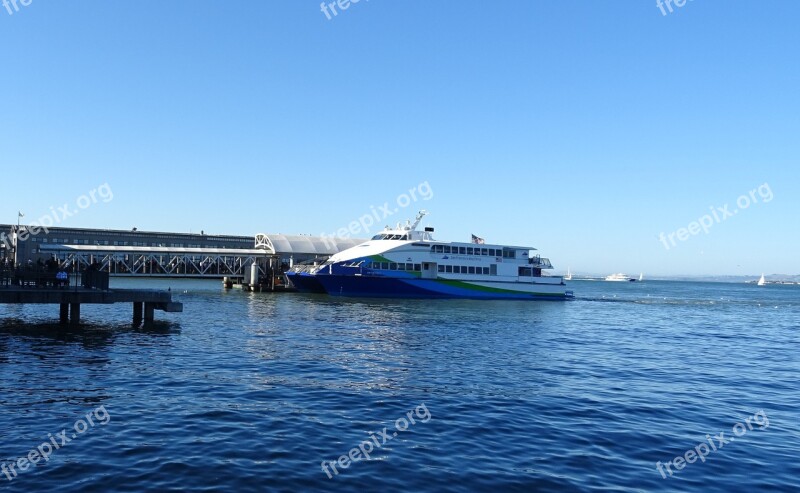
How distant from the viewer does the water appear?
36.9ft

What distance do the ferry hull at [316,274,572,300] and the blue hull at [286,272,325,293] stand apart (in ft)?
3.31

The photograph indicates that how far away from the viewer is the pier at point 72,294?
29938 mm

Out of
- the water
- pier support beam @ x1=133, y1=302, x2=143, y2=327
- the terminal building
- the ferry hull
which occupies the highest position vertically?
the terminal building

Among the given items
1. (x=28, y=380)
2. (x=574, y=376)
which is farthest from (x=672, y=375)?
(x=28, y=380)

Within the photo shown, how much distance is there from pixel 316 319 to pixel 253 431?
28.2m

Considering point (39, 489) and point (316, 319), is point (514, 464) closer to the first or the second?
point (39, 489)

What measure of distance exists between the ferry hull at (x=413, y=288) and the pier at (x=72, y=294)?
1199 inches

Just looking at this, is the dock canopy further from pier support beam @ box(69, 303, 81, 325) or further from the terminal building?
pier support beam @ box(69, 303, 81, 325)

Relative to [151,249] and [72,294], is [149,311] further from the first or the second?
[151,249]

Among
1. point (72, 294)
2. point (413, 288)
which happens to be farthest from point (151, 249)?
point (72, 294)

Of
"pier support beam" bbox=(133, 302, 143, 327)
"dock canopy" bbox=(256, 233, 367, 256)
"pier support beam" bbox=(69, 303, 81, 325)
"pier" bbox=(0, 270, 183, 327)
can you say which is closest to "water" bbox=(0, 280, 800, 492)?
"pier" bbox=(0, 270, 183, 327)

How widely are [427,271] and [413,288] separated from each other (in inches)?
109

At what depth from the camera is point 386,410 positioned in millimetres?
16094

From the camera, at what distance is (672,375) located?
23188 mm
